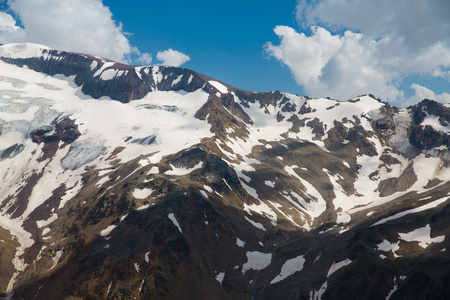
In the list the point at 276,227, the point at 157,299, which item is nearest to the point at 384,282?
the point at 157,299

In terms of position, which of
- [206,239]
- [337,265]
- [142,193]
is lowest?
[337,265]

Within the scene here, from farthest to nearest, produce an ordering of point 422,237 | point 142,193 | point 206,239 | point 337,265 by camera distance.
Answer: point 142,193 → point 206,239 → point 422,237 → point 337,265

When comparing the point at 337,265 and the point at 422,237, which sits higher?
the point at 337,265

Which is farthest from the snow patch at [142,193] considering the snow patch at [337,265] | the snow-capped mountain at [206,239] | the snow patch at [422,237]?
the snow patch at [422,237]

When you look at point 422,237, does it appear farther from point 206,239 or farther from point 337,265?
point 206,239

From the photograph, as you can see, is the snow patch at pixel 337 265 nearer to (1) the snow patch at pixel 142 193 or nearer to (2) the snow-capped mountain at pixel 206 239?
(2) the snow-capped mountain at pixel 206 239

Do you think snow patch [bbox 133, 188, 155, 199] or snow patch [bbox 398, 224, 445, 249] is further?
snow patch [bbox 133, 188, 155, 199]

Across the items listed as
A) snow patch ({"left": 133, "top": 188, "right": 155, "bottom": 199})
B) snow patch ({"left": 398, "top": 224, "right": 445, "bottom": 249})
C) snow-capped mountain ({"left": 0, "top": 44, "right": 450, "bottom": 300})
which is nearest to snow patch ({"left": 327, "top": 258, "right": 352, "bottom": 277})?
snow-capped mountain ({"left": 0, "top": 44, "right": 450, "bottom": 300})

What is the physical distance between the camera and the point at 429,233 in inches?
3226

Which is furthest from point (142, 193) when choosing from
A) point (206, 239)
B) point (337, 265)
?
point (337, 265)

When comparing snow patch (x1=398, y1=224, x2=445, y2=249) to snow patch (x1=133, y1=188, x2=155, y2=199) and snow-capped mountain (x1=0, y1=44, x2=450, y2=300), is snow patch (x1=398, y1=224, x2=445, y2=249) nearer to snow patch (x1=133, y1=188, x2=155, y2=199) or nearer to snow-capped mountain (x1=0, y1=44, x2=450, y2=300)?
snow-capped mountain (x1=0, y1=44, x2=450, y2=300)

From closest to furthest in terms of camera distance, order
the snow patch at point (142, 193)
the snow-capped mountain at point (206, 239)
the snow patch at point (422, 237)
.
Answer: the snow-capped mountain at point (206, 239) → the snow patch at point (422, 237) → the snow patch at point (142, 193)

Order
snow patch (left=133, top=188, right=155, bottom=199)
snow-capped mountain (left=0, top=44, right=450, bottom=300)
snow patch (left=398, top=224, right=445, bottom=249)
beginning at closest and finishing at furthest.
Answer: snow-capped mountain (left=0, top=44, right=450, bottom=300) → snow patch (left=398, top=224, right=445, bottom=249) → snow patch (left=133, top=188, right=155, bottom=199)

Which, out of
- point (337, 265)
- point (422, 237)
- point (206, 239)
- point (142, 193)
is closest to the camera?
point (337, 265)
